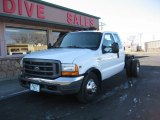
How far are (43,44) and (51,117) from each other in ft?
31.2

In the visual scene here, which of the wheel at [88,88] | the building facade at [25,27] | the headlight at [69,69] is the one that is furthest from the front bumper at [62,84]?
the building facade at [25,27]

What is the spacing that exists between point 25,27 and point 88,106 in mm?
7860

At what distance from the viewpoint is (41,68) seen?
6062mm

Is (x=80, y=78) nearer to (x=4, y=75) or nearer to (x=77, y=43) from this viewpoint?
(x=77, y=43)

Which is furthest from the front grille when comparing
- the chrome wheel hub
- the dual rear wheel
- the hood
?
the dual rear wheel

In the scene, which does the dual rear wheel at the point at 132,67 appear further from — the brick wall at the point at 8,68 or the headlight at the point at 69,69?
the brick wall at the point at 8,68

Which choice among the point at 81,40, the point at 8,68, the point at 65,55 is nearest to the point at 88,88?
the point at 65,55

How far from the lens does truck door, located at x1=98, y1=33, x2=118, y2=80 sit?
7211mm

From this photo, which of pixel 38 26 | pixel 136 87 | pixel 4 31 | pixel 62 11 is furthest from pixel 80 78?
pixel 62 11

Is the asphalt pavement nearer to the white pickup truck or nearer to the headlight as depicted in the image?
the white pickup truck

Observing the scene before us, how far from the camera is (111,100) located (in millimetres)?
6730

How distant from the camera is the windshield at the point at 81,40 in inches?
283

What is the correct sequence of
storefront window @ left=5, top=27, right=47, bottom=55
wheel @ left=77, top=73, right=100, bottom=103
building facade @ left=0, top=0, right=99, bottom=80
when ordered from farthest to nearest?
storefront window @ left=5, top=27, right=47, bottom=55 → building facade @ left=0, top=0, right=99, bottom=80 → wheel @ left=77, top=73, right=100, bottom=103

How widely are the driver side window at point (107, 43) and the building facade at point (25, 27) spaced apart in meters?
1.51
